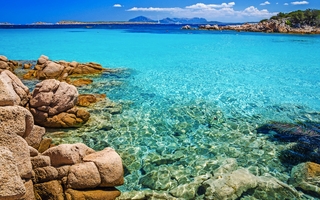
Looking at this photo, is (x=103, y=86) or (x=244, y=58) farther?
(x=244, y=58)

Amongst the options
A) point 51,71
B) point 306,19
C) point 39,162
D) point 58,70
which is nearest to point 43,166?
point 39,162

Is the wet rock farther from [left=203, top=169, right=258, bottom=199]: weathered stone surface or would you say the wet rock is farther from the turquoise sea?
[left=203, top=169, right=258, bottom=199]: weathered stone surface

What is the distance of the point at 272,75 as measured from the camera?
79.3 feet

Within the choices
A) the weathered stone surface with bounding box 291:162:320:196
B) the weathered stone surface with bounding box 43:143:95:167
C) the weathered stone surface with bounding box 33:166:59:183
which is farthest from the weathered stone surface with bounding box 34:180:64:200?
the weathered stone surface with bounding box 291:162:320:196

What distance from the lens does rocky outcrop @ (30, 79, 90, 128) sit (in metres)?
11.2

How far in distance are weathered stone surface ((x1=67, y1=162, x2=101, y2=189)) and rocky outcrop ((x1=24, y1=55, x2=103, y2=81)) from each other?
593 inches

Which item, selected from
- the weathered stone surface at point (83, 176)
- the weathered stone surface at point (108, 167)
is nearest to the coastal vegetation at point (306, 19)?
the weathered stone surface at point (108, 167)

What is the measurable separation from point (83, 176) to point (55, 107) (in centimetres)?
586

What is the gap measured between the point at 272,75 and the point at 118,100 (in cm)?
1599

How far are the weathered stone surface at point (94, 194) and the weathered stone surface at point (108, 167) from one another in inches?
6.7

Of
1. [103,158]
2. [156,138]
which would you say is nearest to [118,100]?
[156,138]

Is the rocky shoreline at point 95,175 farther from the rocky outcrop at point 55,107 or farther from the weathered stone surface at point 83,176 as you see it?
the rocky outcrop at point 55,107

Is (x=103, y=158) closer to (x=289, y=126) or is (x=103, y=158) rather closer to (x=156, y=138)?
(x=156, y=138)

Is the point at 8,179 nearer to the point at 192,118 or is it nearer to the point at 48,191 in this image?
the point at 48,191
